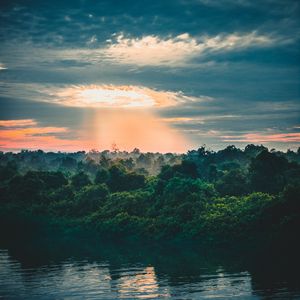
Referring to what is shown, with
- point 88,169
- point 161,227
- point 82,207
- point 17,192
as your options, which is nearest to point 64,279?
point 161,227

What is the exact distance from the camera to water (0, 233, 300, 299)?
33.9m

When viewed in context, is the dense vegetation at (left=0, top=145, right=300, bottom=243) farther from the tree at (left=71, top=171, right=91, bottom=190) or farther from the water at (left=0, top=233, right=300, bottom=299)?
the water at (left=0, top=233, right=300, bottom=299)

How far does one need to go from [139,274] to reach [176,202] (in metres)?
23.1

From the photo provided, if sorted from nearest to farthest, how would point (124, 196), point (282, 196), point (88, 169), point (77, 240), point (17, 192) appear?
point (282, 196)
point (77, 240)
point (124, 196)
point (17, 192)
point (88, 169)

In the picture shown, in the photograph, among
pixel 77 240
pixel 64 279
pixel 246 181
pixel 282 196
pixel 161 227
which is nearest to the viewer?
pixel 64 279

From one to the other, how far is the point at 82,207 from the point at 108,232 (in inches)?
497

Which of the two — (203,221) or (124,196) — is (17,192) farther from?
(203,221)

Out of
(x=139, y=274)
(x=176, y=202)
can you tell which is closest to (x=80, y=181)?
(x=176, y=202)

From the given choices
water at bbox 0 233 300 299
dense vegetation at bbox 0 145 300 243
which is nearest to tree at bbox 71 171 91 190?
dense vegetation at bbox 0 145 300 243

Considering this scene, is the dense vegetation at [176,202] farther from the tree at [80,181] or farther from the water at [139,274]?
the water at [139,274]

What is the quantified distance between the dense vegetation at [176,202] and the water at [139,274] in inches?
160

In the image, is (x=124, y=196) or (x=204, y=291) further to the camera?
(x=124, y=196)

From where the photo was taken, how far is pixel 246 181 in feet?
247

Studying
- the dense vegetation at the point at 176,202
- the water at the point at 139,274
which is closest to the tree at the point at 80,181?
the dense vegetation at the point at 176,202
